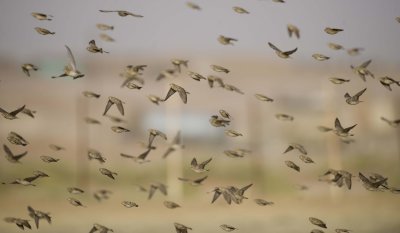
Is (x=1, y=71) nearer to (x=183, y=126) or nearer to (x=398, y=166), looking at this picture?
(x=183, y=126)

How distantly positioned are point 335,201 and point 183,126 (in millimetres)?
6558

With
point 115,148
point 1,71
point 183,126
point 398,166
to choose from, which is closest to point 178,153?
point 183,126

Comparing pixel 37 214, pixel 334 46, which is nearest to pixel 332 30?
pixel 334 46

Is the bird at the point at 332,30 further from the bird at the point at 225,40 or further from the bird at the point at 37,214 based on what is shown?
the bird at the point at 37,214

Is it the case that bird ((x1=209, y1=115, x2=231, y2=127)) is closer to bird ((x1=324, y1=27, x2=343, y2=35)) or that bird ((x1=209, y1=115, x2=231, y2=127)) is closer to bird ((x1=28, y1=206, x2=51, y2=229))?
bird ((x1=324, y1=27, x2=343, y2=35))

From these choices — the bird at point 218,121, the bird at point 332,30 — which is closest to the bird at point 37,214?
the bird at point 218,121

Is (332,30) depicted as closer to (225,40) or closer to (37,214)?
(225,40)

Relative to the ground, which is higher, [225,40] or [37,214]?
[225,40]

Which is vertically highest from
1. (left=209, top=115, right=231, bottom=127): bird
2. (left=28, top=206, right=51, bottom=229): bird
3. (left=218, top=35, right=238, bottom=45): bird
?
(left=218, top=35, right=238, bottom=45): bird

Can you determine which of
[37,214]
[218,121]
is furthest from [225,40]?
[37,214]

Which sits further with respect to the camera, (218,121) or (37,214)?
(37,214)

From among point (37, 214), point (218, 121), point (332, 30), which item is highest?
point (332, 30)

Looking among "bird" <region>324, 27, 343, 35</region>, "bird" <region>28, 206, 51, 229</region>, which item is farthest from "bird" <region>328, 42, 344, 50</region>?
"bird" <region>28, 206, 51, 229</region>

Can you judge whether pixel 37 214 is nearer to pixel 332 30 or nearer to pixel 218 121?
pixel 218 121
